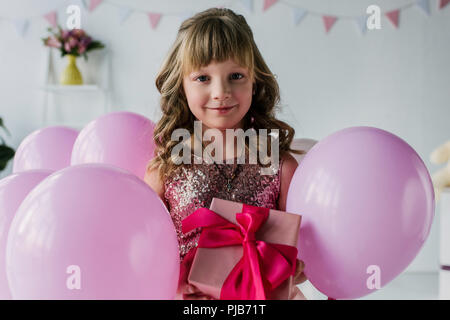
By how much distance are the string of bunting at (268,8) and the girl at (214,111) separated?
1946 millimetres

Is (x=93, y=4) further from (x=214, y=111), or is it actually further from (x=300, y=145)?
(x=214, y=111)

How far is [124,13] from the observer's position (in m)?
3.06

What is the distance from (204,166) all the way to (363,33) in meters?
2.29

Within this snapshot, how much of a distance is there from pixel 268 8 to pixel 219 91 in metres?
2.23

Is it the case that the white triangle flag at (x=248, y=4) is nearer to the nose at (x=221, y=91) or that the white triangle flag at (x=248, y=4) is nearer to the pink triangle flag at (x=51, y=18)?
the pink triangle flag at (x=51, y=18)

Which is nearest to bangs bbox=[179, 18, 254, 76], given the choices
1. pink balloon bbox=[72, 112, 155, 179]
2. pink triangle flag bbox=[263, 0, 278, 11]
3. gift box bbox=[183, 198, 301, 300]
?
pink balloon bbox=[72, 112, 155, 179]

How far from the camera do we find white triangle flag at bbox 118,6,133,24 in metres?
3.06

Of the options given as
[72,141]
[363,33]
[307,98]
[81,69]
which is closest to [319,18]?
[363,33]

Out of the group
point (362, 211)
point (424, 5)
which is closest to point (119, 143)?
point (362, 211)

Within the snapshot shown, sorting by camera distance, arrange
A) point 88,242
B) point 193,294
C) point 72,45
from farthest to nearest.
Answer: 1. point 72,45
2. point 193,294
3. point 88,242

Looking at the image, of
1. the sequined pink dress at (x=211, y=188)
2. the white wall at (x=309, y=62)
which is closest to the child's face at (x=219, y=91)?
the sequined pink dress at (x=211, y=188)

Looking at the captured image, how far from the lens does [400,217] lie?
2.73 feet
